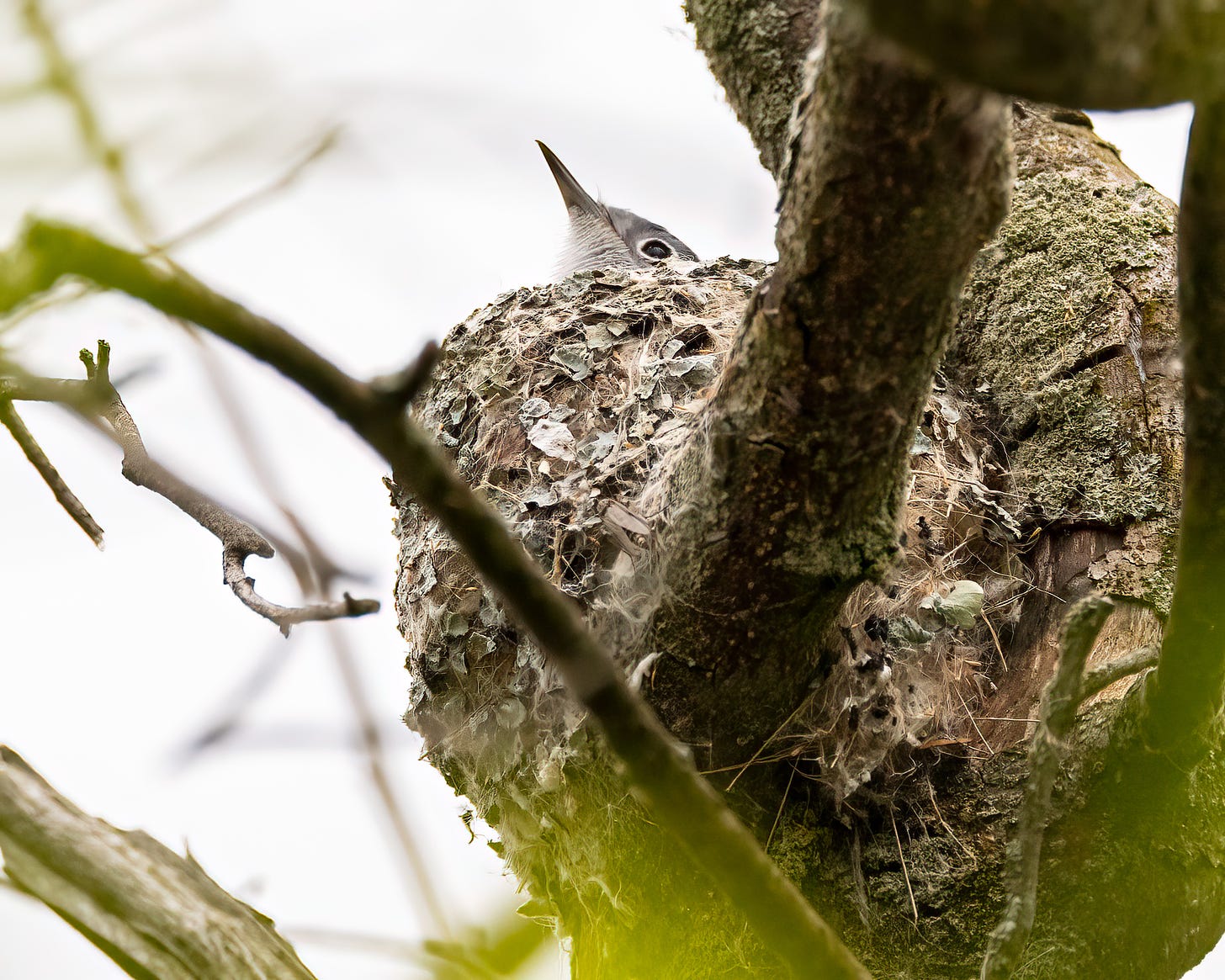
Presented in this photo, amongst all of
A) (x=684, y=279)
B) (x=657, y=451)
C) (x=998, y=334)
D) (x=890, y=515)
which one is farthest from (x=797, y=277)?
(x=684, y=279)

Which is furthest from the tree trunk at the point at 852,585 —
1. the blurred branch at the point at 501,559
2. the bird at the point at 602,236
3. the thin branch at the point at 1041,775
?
the bird at the point at 602,236

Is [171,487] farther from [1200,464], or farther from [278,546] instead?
[1200,464]

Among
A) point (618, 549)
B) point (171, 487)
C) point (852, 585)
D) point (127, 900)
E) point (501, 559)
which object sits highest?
point (171, 487)

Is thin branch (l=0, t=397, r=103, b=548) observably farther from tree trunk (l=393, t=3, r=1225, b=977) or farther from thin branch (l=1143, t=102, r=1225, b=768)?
thin branch (l=1143, t=102, r=1225, b=768)

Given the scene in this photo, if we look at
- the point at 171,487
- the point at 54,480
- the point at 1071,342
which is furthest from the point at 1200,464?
the point at 54,480

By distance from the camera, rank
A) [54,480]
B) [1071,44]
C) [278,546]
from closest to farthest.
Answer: [1071,44] < [278,546] < [54,480]

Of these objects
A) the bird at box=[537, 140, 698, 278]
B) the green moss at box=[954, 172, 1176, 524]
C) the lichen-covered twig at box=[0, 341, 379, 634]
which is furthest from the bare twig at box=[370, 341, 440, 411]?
the bird at box=[537, 140, 698, 278]
